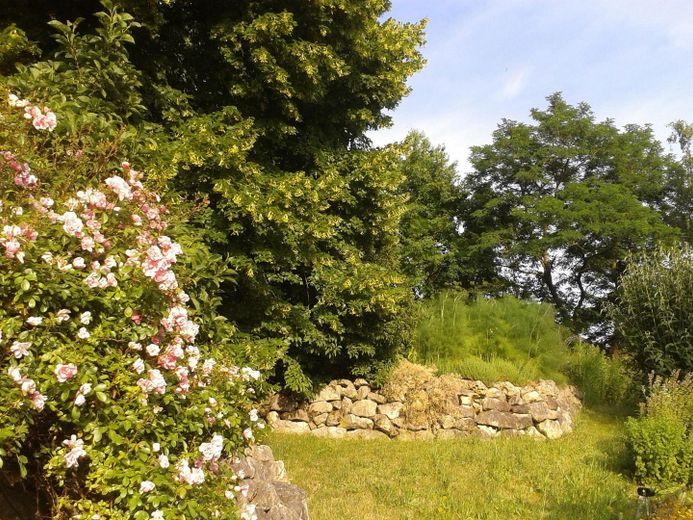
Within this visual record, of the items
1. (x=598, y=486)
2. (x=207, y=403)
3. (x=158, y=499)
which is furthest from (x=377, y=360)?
(x=158, y=499)

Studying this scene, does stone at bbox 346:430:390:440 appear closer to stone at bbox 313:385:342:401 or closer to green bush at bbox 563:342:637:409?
stone at bbox 313:385:342:401

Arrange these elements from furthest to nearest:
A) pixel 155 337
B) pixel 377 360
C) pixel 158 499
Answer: pixel 377 360 < pixel 155 337 < pixel 158 499

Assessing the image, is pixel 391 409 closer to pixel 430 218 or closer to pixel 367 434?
pixel 367 434

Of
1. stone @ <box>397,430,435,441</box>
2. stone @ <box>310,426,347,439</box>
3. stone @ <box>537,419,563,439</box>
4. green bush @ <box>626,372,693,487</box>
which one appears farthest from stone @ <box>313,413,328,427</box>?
green bush @ <box>626,372,693,487</box>

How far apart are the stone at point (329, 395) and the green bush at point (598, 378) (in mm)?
6054

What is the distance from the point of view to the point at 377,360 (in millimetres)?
9617

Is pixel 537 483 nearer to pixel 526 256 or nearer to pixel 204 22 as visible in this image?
pixel 204 22

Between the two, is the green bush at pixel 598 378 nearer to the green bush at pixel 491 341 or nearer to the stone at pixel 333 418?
the green bush at pixel 491 341

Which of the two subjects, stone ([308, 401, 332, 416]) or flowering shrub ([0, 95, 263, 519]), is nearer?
flowering shrub ([0, 95, 263, 519])

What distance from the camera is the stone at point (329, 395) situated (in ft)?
31.2

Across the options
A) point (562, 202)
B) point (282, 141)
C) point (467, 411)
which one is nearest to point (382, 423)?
point (467, 411)

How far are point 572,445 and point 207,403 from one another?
7.32 m

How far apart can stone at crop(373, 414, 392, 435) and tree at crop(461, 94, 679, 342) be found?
13365mm

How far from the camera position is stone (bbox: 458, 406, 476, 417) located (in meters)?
9.22
